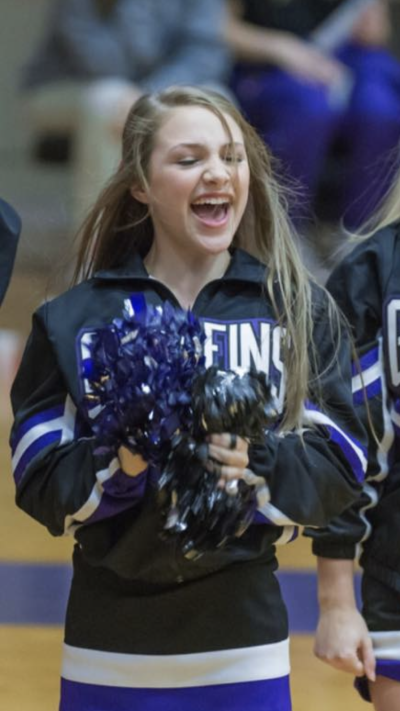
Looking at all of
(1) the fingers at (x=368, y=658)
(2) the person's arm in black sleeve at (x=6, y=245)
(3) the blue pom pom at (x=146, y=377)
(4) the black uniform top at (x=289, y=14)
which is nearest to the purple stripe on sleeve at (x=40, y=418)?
(3) the blue pom pom at (x=146, y=377)

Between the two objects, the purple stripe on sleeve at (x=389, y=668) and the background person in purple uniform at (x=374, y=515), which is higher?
the background person in purple uniform at (x=374, y=515)

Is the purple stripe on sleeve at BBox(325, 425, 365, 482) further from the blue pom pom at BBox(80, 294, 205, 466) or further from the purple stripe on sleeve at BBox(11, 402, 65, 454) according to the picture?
the purple stripe on sleeve at BBox(11, 402, 65, 454)

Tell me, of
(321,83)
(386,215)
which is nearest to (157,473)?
(386,215)

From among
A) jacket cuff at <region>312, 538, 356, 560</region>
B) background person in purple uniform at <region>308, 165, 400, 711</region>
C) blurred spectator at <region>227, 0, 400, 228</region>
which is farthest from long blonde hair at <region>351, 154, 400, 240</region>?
blurred spectator at <region>227, 0, 400, 228</region>

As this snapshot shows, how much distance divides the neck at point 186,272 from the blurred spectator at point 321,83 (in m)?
4.82

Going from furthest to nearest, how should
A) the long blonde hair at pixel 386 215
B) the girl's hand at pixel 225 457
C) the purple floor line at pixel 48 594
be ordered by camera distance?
the purple floor line at pixel 48 594
the long blonde hair at pixel 386 215
the girl's hand at pixel 225 457

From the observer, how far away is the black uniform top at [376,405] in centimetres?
247

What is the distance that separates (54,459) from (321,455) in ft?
1.28

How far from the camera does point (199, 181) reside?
2.34 meters

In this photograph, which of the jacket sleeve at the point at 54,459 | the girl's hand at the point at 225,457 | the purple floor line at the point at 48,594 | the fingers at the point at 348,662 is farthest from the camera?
the purple floor line at the point at 48,594

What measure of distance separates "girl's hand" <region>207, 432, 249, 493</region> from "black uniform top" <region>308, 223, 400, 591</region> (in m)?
0.47

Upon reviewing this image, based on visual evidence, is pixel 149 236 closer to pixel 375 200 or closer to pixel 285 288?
pixel 285 288

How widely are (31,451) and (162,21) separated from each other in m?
5.51

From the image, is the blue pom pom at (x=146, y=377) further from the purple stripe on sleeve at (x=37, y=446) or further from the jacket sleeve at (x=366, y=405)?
the jacket sleeve at (x=366, y=405)
